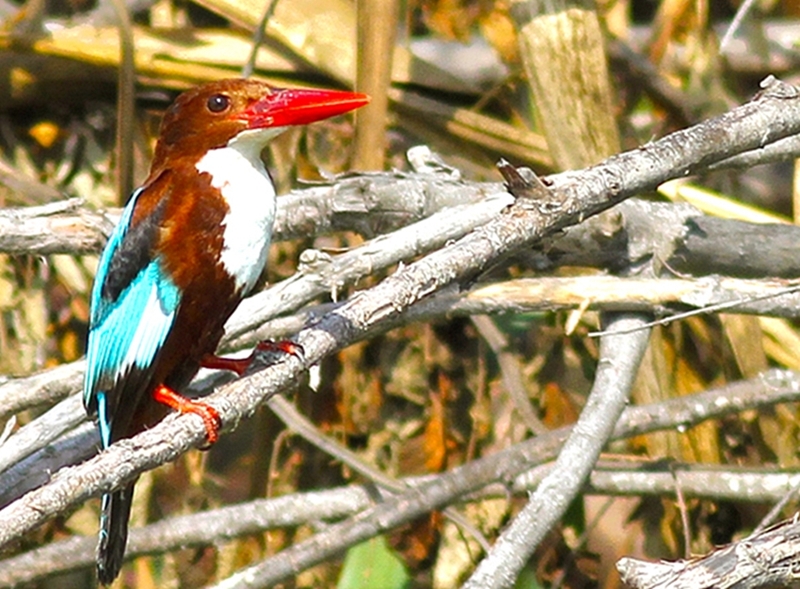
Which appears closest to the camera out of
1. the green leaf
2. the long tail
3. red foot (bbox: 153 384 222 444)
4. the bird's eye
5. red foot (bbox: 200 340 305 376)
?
red foot (bbox: 153 384 222 444)

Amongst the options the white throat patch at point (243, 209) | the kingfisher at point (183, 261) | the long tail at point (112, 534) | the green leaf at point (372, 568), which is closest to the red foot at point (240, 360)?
the kingfisher at point (183, 261)

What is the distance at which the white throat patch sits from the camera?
8.39 feet

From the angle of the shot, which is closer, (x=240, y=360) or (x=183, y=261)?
(x=183, y=261)

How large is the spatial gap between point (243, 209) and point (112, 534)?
0.66m

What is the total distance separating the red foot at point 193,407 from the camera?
90.1 inches

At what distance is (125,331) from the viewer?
2.68 meters

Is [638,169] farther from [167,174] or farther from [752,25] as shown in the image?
[752,25]

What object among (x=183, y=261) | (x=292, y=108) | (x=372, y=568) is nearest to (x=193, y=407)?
(x=183, y=261)

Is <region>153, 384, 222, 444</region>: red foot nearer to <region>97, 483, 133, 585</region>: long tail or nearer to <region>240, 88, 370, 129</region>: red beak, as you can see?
<region>97, 483, 133, 585</region>: long tail

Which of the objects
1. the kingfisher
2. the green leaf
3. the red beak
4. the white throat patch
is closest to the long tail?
the kingfisher

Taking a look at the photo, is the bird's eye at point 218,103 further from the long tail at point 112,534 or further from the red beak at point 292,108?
the long tail at point 112,534

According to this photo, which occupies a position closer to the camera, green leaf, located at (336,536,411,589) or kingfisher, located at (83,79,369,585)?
kingfisher, located at (83,79,369,585)

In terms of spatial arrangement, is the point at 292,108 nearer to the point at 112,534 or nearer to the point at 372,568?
the point at 112,534

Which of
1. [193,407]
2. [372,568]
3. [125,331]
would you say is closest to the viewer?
[193,407]
